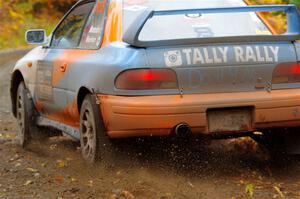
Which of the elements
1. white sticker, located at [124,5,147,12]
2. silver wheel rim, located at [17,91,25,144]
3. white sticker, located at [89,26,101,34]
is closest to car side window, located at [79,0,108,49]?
white sticker, located at [89,26,101,34]

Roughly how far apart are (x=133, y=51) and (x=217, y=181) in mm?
1265

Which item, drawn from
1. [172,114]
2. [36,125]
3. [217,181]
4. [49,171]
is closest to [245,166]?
[217,181]

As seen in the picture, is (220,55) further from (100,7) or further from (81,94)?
(100,7)

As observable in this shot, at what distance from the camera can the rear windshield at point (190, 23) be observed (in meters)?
6.08

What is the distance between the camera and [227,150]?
735 cm

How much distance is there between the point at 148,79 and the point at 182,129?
0.47 metres

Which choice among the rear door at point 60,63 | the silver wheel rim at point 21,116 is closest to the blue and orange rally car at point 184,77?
the rear door at point 60,63

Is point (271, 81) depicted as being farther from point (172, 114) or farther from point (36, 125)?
point (36, 125)

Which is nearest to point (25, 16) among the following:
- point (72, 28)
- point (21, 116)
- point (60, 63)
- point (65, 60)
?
point (21, 116)

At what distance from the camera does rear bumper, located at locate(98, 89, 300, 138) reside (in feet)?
18.2

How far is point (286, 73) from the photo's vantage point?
5.81 meters

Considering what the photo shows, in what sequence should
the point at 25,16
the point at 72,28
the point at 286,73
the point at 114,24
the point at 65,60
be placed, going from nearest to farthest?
the point at 286,73
the point at 114,24
the point at 65,60
the point at 72,28
the point at 25,16

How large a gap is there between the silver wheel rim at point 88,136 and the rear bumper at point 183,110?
1.14 ft

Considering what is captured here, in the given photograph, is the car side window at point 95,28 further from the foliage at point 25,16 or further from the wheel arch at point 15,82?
the foliage at point 25,16
